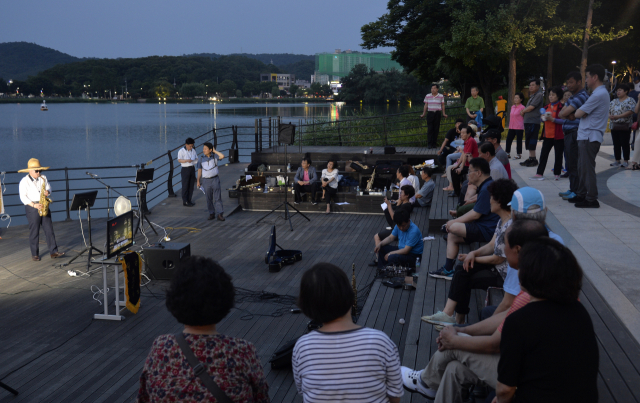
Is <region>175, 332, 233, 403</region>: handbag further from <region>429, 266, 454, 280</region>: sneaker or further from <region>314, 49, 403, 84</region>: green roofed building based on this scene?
<region>314, 49, 403, 84</region>: green roofed building

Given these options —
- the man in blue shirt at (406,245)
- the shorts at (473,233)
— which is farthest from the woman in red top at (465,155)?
the shorts at (473,233)

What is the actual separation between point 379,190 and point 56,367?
8.66 meters

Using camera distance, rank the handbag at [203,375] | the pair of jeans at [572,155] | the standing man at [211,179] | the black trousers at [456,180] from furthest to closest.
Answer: the standing man at [211,179], the black trousers at [456,180], the pair of jeans at [572,155], the handbag at [203,375]

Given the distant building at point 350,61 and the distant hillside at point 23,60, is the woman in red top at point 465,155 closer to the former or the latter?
the distant building at point 350,61

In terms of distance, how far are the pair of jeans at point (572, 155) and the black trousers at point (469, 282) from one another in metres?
3.83

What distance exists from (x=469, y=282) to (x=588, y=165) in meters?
3.19

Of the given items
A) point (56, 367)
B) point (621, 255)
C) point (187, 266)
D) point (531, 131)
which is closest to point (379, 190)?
point (531, 131)

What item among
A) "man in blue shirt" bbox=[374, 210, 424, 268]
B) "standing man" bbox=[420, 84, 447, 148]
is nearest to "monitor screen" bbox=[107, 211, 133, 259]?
"man in blue shirt" bbox=[374, 210, 424, 268]

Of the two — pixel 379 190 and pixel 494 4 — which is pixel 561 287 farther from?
pixel 494 4

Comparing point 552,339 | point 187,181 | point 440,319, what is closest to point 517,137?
point 187,181

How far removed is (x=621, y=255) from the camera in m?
4.77

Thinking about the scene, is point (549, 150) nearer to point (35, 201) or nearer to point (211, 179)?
point (211, 179)

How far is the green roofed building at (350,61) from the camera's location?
67312mm

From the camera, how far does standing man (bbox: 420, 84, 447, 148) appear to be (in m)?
14.0
